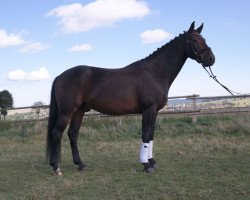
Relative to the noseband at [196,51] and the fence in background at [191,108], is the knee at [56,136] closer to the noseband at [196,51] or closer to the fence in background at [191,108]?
the noseband at [196,51]

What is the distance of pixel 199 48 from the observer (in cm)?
680

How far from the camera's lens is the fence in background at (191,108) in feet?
42.8

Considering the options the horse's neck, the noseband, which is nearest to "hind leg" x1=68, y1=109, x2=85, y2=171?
the horse's neck

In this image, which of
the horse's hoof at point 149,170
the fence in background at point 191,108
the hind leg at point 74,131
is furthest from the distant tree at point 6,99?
the horse's hoof at point 149,170

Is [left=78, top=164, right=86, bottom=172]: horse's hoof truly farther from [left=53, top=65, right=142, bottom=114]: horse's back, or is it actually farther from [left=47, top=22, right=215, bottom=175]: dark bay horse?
[left=53, top=65, right=142, bottom=114]: horse's back

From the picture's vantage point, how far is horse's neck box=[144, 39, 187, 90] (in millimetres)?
6957

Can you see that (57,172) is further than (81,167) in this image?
No

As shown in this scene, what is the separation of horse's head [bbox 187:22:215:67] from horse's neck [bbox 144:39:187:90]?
169mm

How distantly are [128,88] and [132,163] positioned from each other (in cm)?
167

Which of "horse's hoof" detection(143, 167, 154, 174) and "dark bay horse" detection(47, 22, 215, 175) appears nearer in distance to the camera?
"horse's hoof" detection(143, 167, 154, 174)

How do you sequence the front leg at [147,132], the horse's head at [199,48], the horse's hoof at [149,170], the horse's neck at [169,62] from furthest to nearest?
the horse's neck at [169,62]
the horse's head at [199,48]
the front leg at [147,132]
the horse's hoof at [149,170]

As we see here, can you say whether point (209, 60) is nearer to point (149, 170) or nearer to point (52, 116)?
point (149, 170)

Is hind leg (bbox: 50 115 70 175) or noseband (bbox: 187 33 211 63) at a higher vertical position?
noseband (bbox: 187 33 211 63)

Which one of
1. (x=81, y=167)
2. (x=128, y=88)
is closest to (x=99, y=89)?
(x=128, y=88)
